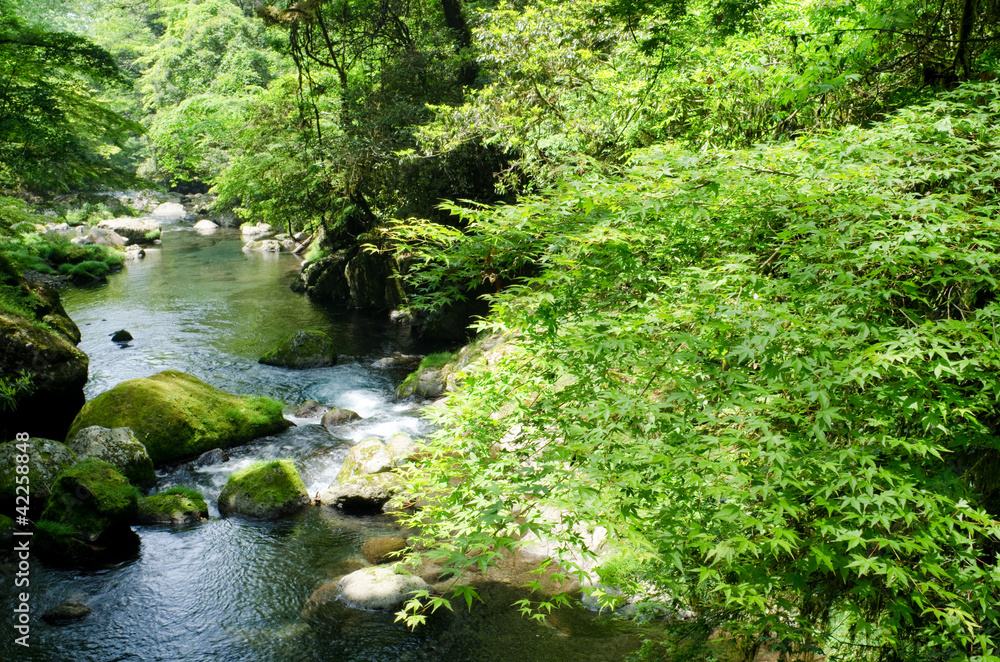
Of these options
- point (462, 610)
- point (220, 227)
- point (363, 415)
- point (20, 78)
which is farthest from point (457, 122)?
point (220, 227)

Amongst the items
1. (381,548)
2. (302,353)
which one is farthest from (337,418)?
(381,548)

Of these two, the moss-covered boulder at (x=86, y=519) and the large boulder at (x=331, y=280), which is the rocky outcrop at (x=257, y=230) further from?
the moss-covered boulder at (x=86, y=519)

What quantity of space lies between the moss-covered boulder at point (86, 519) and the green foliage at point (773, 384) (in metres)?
5.45

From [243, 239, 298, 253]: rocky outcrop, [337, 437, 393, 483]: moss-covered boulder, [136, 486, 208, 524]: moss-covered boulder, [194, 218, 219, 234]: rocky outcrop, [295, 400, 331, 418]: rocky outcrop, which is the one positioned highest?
[136, 486, 208, 524]: moss-covered boulder

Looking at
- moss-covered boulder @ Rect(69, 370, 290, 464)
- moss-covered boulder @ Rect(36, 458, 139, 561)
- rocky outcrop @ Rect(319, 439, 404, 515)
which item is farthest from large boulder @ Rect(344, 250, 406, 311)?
moss-covered boulder @ Rect(36, 458, 139, 561)

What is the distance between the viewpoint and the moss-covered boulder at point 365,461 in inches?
317

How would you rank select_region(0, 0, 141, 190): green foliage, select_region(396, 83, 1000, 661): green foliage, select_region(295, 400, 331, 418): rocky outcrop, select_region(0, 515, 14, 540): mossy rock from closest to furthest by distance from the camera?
select_region(396, 83, 1000, 661): green foliage, select_region(0, 515, 14, 540): mossy rock, select_region(0, 0, 141, 190): green foliage, select_region(295, 400, 331, 418): rocky outcrop

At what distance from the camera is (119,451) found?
26.0 feet

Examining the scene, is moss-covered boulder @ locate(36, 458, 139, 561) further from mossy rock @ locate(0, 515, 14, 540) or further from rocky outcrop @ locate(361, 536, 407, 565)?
rocky outcrop @ locate(361, 536, 407, 565)

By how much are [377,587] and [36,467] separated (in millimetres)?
4613

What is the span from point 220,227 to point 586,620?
1459 inches

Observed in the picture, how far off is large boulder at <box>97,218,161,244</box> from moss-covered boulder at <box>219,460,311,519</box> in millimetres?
26521

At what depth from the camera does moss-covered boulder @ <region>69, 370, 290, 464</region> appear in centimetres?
859

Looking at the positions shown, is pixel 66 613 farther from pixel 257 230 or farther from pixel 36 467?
pixel 257 230
